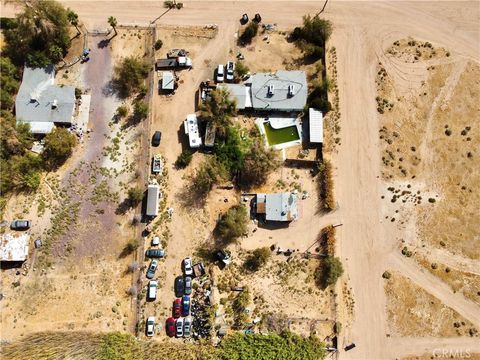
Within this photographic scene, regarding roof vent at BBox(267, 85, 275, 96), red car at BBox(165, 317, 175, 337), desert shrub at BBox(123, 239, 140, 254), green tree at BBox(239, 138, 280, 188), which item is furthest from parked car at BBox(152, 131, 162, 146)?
red car at BBox(165, 317, 175, 337)

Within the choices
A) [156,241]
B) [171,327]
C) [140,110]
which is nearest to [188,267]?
[156,241]

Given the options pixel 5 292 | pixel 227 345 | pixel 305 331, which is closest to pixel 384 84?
pixel 305 331

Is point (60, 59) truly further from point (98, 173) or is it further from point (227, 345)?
point (227, 345)

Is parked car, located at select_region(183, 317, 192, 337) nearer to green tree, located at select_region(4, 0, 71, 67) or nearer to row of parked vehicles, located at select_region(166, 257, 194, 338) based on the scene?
row of parked vehicles, located at select_region(166, 257, 194, 338)

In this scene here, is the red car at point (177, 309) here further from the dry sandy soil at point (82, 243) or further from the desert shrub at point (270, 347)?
the desert shrub at point (270, 347)

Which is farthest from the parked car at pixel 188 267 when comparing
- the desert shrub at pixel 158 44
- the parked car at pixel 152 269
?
the desert shrub at pixel 158 44

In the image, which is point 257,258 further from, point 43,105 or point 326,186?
point 43,105
